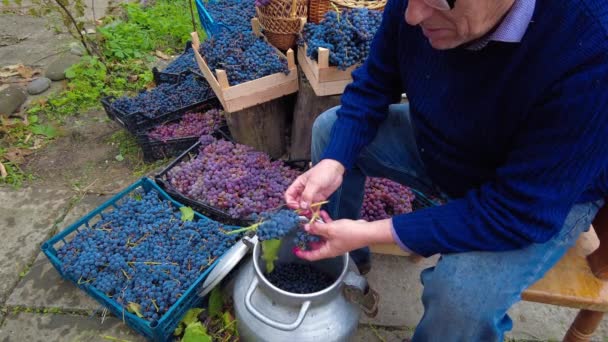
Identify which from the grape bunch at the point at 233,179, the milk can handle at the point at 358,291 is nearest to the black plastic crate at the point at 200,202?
the grape bunch at the point at 233,179

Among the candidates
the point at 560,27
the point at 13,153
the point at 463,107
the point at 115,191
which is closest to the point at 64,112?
the point at 13,153

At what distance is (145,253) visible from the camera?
203cm

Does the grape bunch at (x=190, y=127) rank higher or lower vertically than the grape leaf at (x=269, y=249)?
lower

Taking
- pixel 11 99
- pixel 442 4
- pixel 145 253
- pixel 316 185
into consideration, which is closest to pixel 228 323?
pixel 145 253

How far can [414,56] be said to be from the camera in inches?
57.0

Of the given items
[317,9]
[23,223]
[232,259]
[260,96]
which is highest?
[317,9]

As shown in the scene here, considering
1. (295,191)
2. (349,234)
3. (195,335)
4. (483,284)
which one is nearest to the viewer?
(483,284)

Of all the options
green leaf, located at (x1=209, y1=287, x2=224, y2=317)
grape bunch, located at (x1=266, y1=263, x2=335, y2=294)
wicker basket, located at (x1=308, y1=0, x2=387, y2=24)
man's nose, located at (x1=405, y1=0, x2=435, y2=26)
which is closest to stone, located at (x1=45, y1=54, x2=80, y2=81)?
wicker basket, located at (x1=308, y1=0, x2=387, y2=24)

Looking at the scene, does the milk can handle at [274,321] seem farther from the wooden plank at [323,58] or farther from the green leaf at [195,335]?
the wooden plank at [323,58]

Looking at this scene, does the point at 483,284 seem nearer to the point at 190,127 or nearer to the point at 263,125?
the point at 263,125

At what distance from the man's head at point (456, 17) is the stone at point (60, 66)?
377cm

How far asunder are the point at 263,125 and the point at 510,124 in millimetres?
1788

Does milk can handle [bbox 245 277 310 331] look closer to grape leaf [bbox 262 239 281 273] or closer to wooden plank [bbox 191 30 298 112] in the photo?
grape leaf [bbox 262 239 281 273]

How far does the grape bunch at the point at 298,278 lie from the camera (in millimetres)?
1671
